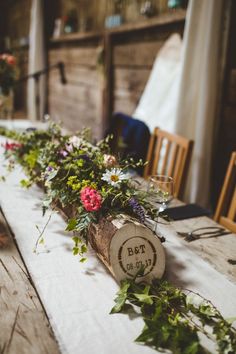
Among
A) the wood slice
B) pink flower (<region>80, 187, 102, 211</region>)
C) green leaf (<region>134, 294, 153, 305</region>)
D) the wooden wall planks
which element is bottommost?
the wooden wall planks

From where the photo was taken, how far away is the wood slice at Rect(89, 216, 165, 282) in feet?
3.18

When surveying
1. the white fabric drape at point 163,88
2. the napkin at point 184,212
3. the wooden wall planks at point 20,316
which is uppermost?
the white fabric drape at point 163,88

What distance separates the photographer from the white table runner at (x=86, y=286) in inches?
29.9

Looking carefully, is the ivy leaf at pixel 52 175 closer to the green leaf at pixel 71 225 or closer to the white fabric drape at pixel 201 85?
the green leaf at pixel 71 225

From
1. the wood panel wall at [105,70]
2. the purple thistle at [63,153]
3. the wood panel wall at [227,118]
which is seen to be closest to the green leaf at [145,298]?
the purple thistle at [63,153]

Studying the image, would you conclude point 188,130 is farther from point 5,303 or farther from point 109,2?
point 109,2

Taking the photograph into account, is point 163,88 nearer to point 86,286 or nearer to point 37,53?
point 86,286

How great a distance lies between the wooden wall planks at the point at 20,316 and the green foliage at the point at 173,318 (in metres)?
0.17

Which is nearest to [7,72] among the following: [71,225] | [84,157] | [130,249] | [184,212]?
[84,157]

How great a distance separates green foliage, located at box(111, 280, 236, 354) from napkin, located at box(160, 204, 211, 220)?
1.55 ft

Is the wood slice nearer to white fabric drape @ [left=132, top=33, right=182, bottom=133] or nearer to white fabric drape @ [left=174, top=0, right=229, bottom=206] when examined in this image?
white fabric drape @ [left=174, top=0, right=229, bottom=206]

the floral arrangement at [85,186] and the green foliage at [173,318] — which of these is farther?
the floral arrangement at [85,186]

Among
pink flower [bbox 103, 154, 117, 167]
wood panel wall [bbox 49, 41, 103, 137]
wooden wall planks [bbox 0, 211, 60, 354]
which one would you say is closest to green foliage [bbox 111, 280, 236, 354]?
wooden wall planks [bbox 0, 211, 60, 354]

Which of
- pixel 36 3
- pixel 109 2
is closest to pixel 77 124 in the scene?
pixel 109 2
